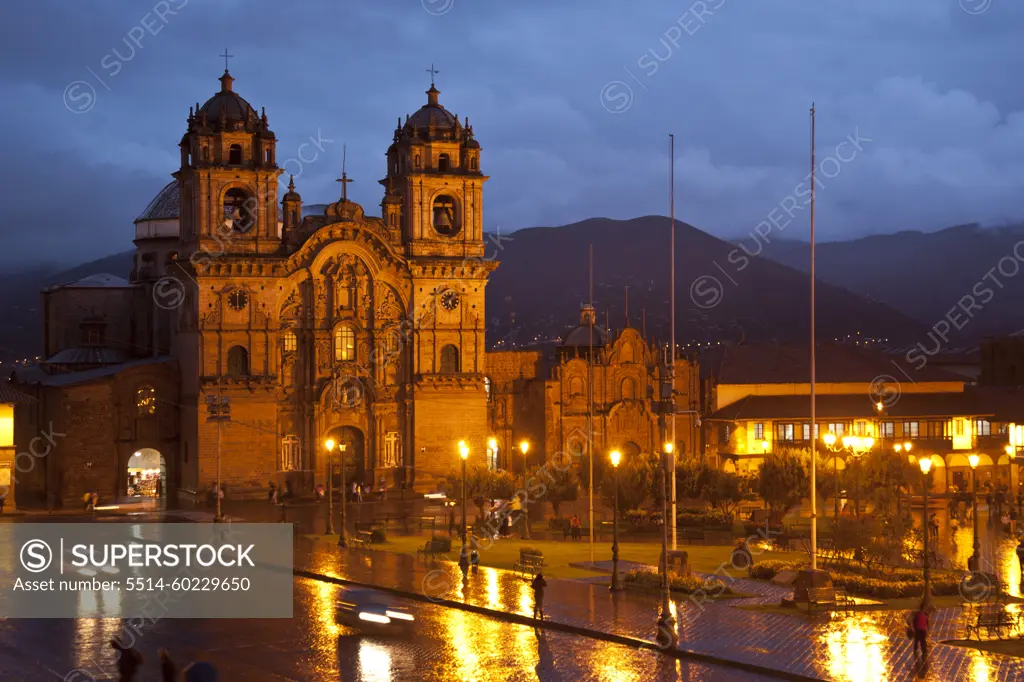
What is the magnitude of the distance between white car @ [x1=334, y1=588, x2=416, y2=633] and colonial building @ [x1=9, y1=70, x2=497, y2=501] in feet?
110

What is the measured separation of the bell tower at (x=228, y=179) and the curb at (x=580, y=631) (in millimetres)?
29986

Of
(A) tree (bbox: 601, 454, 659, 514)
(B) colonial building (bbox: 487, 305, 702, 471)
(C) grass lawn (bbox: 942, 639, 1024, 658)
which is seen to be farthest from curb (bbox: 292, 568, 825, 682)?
(B) colonial building (bbox: 487, 305, 702, 471)

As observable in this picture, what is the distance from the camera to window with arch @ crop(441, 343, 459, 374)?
7300cm

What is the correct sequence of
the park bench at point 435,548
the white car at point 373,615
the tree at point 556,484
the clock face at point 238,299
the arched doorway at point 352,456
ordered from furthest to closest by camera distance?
the arched doorway at point 352,456 → the clock face at point 238,299 → the tree at point 556,484 → the park bench at point 435,548 → the white car at point 373,615

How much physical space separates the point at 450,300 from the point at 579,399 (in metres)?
10.4

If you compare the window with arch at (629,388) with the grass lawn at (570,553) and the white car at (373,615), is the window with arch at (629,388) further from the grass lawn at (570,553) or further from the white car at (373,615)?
the white car at (373,615)

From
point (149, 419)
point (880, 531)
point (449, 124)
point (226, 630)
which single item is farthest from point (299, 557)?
point (449, 124)

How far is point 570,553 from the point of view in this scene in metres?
46.8

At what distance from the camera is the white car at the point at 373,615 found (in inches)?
1234

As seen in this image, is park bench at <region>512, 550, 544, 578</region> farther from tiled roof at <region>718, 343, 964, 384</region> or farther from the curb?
tiled roof at <region>718, 343, 964, 384</region>

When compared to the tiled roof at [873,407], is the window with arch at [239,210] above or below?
above

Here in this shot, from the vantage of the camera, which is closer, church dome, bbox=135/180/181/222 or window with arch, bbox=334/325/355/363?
window with arch, bbox=334/325/355/363

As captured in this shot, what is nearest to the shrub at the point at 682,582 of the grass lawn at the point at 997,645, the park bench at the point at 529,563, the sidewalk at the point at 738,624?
the sidewalk at the point at 738,624

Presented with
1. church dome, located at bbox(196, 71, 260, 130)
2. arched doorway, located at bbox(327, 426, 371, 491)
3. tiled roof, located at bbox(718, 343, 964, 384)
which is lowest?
arched doorway, located at bbox(327, 426, 371, 491)
